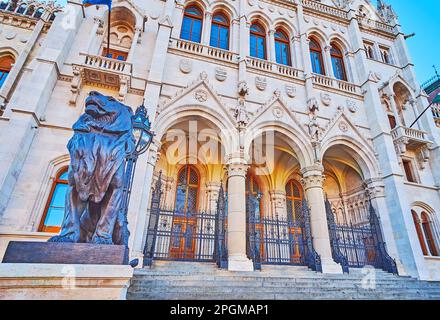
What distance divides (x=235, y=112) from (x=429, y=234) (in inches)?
441

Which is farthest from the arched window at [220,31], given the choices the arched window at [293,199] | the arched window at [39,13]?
the arched window at [39,13]

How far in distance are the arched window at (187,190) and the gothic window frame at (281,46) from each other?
793cm

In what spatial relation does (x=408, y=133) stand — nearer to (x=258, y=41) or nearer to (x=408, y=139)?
(x=408, y=139)

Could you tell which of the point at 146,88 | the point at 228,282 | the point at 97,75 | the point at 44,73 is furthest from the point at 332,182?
the point at 44,73

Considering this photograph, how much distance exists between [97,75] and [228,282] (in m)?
8.55

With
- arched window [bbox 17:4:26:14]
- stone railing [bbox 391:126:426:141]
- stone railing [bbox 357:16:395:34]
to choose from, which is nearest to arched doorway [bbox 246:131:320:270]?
stone railing [bbox 391:126:426:141]

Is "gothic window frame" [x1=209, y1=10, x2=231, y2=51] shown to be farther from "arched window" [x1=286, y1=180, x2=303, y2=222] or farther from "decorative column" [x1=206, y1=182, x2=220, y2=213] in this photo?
"arched window" [x1=286, y1=180, x2=303, y2=222]

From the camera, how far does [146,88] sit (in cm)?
903

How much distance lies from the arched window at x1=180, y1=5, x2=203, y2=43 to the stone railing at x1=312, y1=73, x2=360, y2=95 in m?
6.50

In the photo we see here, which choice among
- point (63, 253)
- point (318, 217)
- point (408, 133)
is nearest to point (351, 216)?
point (318, 217)

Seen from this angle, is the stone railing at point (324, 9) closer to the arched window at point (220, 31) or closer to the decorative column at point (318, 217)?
the arched window at point (220, 31)

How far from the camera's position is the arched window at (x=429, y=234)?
1127 cm

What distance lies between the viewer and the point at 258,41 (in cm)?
1352

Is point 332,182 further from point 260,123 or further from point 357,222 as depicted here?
point 260,123
